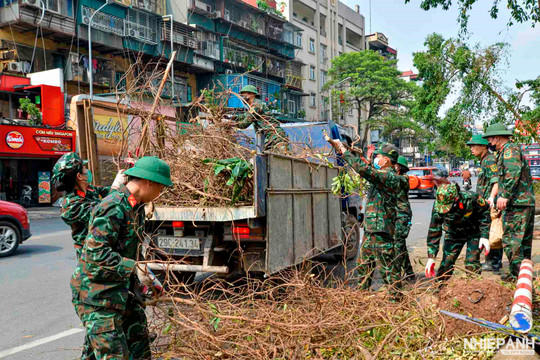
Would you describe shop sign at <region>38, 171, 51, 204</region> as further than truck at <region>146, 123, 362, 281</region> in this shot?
Yes

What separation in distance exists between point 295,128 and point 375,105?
34.4 m

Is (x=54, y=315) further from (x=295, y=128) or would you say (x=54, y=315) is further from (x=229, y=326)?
(x=295, y=128)

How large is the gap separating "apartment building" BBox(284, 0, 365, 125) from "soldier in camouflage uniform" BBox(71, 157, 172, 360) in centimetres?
3673

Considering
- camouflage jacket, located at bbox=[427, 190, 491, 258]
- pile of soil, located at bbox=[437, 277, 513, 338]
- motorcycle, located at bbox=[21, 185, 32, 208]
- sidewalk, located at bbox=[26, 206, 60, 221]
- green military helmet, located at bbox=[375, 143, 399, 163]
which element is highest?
green military helmet, located at bbox=[375, 143, 399, 163]

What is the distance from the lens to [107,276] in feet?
8.46

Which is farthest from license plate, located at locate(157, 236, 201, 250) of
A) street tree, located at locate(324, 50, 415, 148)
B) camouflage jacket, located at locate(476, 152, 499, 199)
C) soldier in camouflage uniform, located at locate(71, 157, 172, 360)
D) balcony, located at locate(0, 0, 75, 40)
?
street tree, located at locate(324, 50, 415, 148)

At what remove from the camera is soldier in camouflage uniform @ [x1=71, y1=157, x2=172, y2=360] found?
2576 millimetres

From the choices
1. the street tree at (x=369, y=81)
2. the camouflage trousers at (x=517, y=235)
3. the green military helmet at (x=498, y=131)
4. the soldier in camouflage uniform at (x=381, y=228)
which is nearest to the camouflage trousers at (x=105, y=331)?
the soldier in camouflage uniform at (x=381, y=228)

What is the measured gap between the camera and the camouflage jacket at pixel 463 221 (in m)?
5.13

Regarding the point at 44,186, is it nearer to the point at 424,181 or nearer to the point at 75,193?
the point at 424,181

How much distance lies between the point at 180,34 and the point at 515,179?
25.5 meters

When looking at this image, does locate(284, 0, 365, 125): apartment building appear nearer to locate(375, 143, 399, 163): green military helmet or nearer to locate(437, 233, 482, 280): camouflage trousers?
locate(437, 233, 482, 280): camouflage trousers

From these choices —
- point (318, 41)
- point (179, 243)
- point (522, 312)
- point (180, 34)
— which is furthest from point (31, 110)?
point (318, 41)

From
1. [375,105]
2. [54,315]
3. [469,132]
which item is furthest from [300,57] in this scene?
[54,315]
